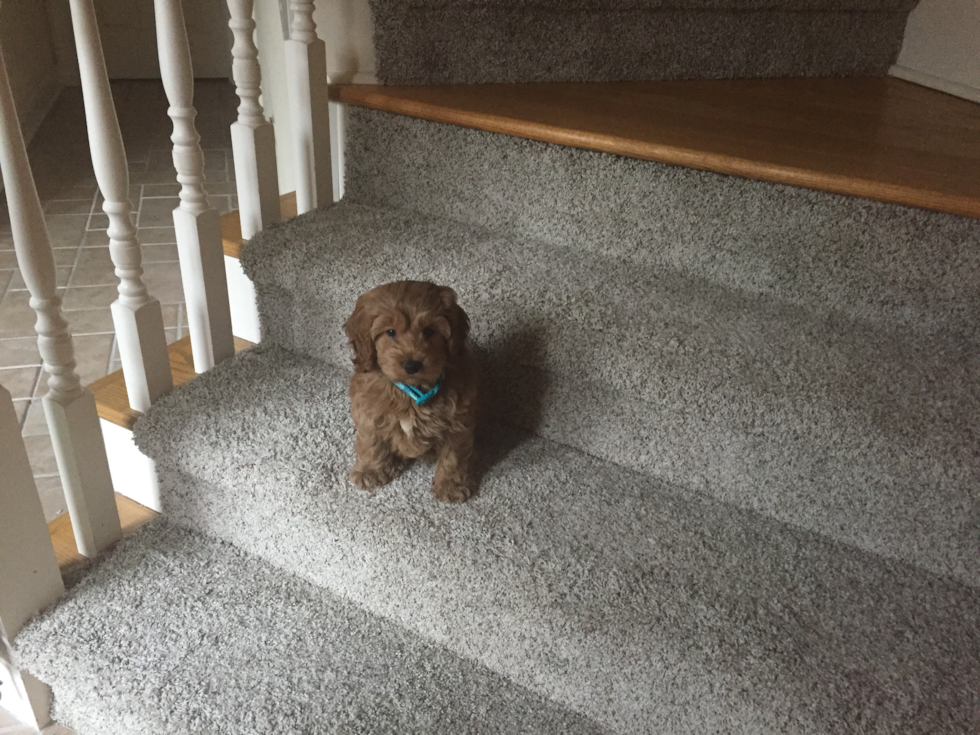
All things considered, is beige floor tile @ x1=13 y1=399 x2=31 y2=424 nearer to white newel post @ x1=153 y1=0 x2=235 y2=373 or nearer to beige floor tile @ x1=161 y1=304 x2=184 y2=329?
beige floor tile @ x1=161 y1=304 x2=184 y2=329

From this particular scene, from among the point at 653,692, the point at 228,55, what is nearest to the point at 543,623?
the point at 653,692

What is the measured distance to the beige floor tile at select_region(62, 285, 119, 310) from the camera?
2508 mm

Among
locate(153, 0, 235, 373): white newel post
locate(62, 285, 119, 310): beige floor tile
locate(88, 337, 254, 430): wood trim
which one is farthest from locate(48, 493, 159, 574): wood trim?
locate(62, 285, 119, 310): beige floor tile

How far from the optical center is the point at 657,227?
54.9 inches

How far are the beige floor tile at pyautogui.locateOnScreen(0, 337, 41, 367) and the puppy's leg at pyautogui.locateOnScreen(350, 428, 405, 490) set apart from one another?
1506 millimetres

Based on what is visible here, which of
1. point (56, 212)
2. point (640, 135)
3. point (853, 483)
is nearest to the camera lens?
point (853, 483)

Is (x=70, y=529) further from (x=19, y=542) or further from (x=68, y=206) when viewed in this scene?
(x=68, y=206)

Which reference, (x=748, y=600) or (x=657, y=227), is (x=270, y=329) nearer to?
(x=657, y=227)

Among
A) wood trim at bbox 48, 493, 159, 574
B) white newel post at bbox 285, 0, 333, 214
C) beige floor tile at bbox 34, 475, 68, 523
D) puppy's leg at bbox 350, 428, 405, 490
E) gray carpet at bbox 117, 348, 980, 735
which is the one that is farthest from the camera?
beige floor tile at bbox 34, 475, 68, 523

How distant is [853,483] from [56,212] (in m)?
3.20

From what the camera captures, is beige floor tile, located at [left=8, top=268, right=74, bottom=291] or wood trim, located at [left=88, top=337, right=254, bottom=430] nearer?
wood trim, located at [left=88, top=337, right=254, bottom=430]

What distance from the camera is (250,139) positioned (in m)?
1.48

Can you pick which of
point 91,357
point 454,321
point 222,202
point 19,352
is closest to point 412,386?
point 454,321

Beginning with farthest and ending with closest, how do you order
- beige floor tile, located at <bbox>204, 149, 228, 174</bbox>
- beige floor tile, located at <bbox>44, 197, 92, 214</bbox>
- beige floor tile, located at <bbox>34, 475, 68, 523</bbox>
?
beige floor tile, located at <bbox>204, 149, 228, 174</bbox>
beige floor tile, located at <bbox>44, 197, 92, 214</bbox>
beige floor tile, located at <bbox>34, 475, 68, 523</bbox>
